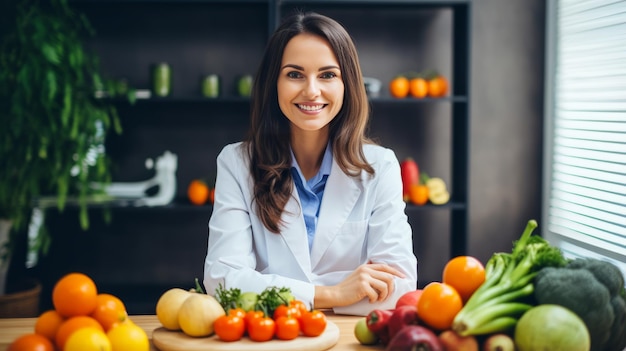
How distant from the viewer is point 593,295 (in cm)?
103

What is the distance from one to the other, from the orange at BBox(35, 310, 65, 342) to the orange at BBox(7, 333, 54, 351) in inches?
1.0

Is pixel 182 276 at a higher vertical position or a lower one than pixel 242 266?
lower

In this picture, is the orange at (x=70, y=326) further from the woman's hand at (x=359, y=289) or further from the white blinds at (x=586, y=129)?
the white blinds at (x=586, y=129)

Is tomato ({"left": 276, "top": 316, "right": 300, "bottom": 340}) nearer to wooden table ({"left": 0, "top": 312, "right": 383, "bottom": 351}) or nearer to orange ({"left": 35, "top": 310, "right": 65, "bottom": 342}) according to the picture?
wooden table ({"left": 0, "top": 312, "right": 383, "bottom": 351})

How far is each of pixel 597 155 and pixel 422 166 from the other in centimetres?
99

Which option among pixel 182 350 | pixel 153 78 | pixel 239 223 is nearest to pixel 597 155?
pixel 239 223

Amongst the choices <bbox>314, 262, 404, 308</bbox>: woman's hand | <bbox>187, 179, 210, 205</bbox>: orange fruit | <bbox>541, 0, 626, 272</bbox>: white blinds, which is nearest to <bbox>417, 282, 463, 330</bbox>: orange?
<bbox>314, 262, 404, 308</bbox>: woman's hand

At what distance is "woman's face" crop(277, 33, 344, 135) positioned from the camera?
177cm

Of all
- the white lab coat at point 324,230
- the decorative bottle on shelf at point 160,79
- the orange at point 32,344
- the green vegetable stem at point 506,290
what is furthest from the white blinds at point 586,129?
the orange at point 32,344

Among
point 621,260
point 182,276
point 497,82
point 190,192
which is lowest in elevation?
point 182,276

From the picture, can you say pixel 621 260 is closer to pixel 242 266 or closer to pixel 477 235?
pixel 477 235

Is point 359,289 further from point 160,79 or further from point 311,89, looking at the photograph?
point 160,79

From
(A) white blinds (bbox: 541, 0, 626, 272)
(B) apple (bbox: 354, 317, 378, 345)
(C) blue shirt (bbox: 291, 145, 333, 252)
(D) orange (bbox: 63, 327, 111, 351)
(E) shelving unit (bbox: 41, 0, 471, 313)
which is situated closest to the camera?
(D) orange (bbox: 63, 327, 111, 351)

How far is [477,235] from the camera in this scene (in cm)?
366
